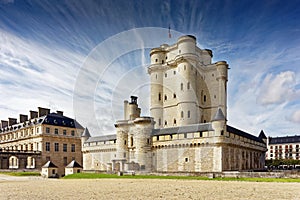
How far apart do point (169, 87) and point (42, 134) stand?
2577cm

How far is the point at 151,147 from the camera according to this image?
3959 centimetres

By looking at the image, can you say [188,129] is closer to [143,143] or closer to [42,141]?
[143,143]

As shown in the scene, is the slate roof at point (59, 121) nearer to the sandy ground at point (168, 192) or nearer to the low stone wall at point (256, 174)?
the sandy ground at point (168, 192)

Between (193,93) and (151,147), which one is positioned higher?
(193,93)

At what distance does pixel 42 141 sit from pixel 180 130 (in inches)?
1142

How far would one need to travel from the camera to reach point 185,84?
46.5 m

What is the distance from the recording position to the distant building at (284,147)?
9388 cm

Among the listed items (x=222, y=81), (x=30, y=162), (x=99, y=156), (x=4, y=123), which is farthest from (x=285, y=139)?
(x=4, y=123)

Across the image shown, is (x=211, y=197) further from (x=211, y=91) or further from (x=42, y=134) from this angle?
(x=42, y=134)

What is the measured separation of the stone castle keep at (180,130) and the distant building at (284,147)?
5075cm

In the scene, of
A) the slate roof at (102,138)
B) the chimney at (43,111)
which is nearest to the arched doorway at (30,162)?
the chimney at (43,111)

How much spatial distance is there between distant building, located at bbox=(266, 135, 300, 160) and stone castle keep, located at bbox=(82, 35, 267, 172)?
5075 centimetres

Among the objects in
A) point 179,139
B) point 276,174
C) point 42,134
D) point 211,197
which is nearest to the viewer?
point 211,197

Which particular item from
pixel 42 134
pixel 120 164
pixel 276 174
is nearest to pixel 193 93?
pixel 120 164
